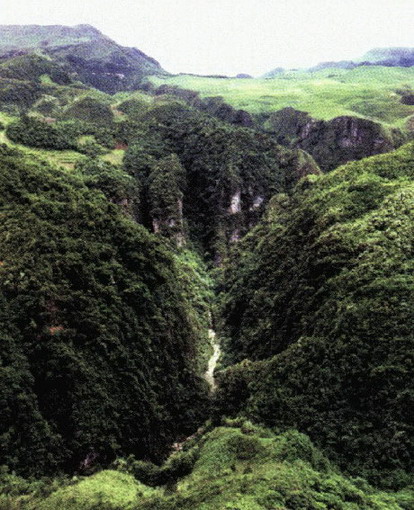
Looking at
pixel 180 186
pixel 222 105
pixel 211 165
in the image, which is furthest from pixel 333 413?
pixel 222 105

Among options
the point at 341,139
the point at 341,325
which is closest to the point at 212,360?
the point at 341,325

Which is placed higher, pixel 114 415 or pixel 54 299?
pixel 54 299

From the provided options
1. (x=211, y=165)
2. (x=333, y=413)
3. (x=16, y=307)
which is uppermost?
(x=211, y=165)

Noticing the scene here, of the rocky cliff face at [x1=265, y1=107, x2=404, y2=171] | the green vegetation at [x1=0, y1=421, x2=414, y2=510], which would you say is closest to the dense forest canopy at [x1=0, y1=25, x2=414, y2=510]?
the green vegetation at [x1=0, y1=421, x2=414, y2=510]

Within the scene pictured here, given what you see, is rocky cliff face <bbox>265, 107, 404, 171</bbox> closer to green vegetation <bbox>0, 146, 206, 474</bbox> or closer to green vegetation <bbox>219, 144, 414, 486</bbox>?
green vegetation <bbox>219, 144, 414, 486</bbox>

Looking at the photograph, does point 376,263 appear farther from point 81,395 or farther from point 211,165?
point 211,165

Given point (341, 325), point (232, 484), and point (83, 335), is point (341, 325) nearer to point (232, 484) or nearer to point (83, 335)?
point (232, 484)
